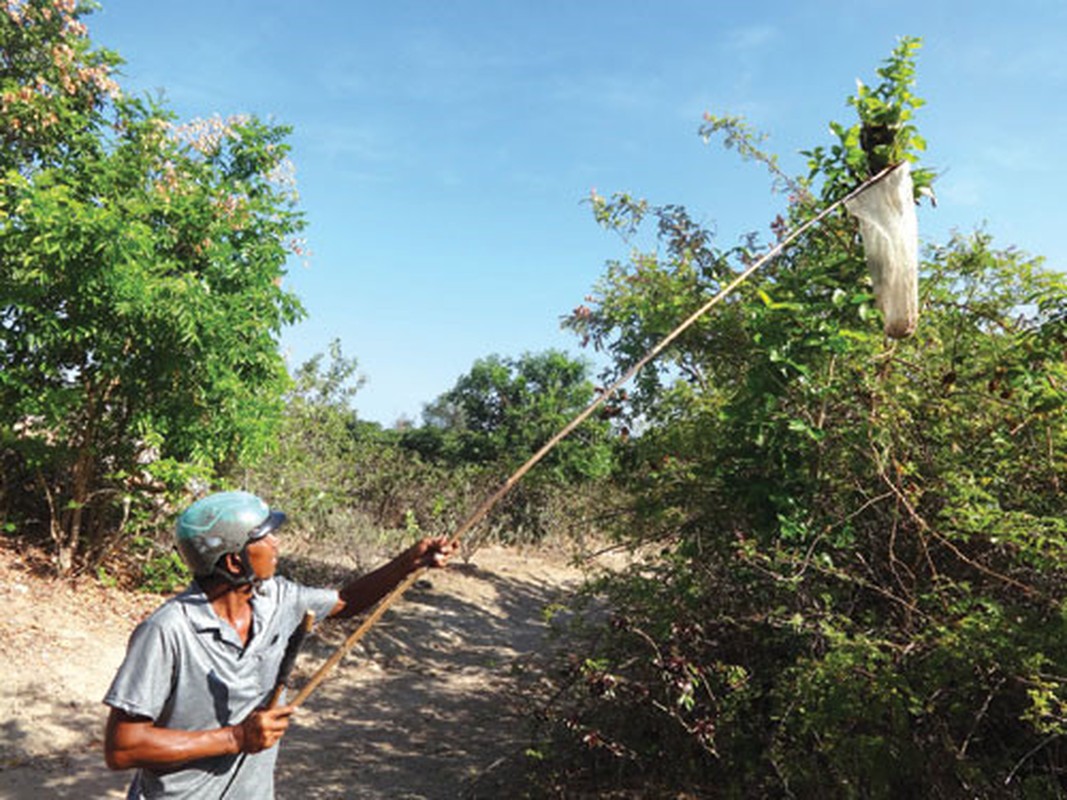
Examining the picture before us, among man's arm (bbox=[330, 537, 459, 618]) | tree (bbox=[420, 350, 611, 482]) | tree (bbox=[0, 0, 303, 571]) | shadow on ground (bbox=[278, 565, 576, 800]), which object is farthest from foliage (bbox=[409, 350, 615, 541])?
man's arm (bbox=[330, 537, 459, 618])

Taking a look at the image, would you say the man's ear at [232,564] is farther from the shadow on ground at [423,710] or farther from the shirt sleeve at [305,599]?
the shadow on ground at [423,710]

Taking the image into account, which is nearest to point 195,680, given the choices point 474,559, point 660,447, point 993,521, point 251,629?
point 251,629

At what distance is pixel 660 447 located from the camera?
4.95 meters

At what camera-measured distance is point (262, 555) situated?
7.33ft

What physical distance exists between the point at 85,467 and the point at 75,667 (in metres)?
2.33

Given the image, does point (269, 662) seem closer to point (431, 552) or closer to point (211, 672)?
point (211, 672)

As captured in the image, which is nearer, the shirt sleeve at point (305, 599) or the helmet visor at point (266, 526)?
the helmet visor at point (266, 526)

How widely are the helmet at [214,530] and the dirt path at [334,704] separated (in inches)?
105

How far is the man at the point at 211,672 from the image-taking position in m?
1.93

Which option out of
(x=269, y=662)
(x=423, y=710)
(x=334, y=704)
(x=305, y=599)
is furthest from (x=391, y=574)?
(x=334, y=704)

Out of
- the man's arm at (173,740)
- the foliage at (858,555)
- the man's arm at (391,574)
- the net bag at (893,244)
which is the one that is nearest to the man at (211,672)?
the man's arm at (173,740)

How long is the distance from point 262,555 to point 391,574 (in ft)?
1.82

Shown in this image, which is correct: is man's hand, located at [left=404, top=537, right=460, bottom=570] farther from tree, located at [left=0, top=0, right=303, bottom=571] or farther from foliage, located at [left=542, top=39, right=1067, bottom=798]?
tree, located at [left=0, top=0, right=303, bottom=571]

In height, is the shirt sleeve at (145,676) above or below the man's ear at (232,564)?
below
